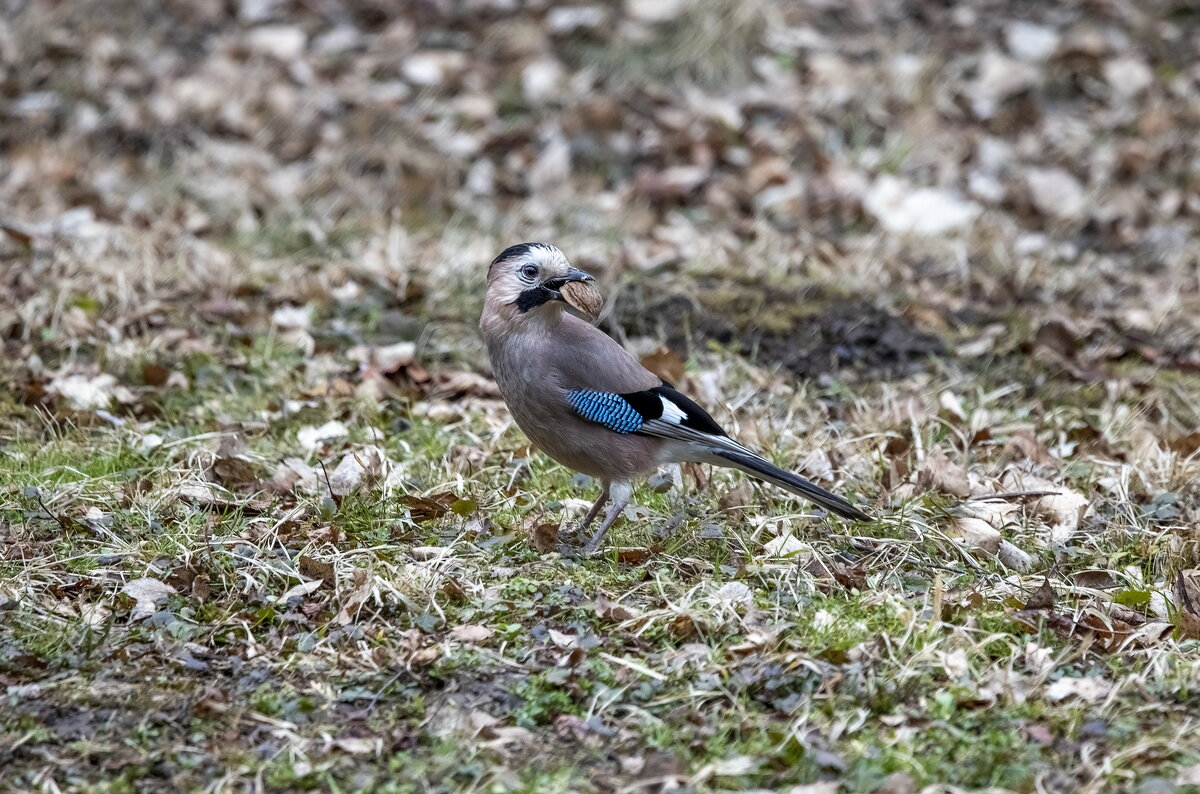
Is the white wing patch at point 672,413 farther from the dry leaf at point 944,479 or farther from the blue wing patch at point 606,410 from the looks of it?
the dry leaf at point 944,479

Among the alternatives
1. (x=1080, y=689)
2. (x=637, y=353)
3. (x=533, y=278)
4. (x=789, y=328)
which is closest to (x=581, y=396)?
(x=533, y=278)

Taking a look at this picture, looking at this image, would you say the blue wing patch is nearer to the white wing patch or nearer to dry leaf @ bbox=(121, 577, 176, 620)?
the white wing patch

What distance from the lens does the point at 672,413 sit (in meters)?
4.31

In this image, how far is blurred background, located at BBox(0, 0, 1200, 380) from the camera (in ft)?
20.6

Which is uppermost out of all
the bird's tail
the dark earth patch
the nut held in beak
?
the nut held in beak

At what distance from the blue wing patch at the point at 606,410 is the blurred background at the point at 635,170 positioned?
1.77 metres

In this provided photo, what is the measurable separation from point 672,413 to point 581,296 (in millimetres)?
456

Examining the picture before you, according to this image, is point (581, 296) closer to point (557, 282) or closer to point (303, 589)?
point (557, 282)

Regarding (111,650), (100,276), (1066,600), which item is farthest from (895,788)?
(100,276)

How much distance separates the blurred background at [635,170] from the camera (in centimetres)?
628

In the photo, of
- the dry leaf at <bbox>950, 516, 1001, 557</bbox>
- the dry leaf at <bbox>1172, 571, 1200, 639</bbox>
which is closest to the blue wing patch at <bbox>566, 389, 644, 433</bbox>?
the dry leaf at <bbox>950, 516, 1001, 557</bbox>

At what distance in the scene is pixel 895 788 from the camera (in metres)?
3.15

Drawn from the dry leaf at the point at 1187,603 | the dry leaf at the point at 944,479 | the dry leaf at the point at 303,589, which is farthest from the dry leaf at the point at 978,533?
the dry leaf at the point at 303,589

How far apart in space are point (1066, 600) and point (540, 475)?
1.82 m
